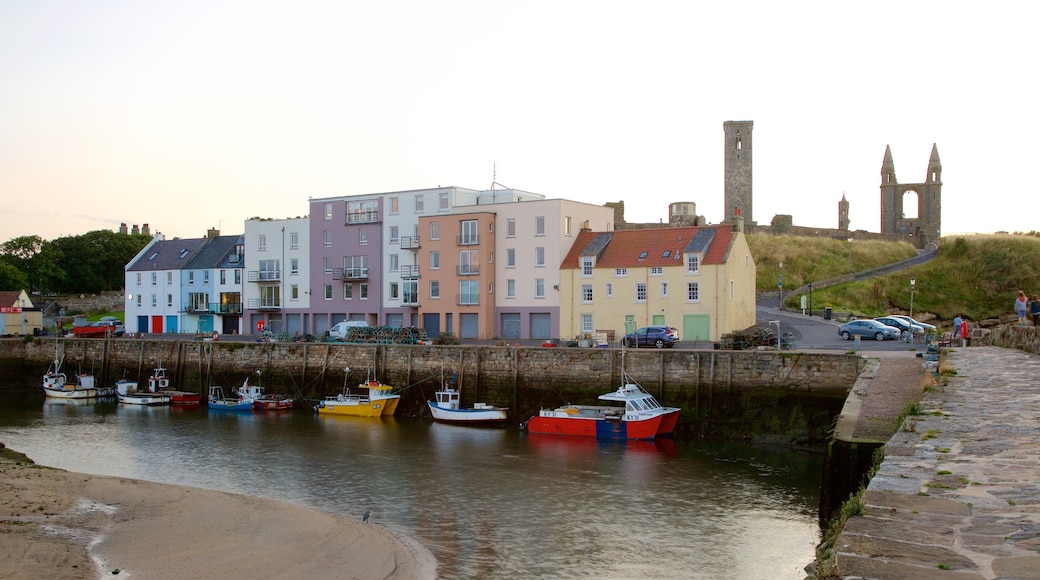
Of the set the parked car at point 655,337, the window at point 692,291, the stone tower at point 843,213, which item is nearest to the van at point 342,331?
the parked car at point 655,337

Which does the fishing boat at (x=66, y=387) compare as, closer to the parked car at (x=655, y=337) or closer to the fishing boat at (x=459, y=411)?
the fishing boat at (x=459, y=411)

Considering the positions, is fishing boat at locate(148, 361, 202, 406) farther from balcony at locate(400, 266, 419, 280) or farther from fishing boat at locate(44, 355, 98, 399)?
balcony at locate(400, 266, 419, 280)

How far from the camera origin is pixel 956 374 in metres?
21.6

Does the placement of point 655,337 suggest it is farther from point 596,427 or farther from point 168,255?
point 168,255

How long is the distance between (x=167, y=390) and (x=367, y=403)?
16.0 m

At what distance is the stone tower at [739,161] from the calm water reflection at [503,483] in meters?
54.2

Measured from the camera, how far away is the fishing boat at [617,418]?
1331 inches

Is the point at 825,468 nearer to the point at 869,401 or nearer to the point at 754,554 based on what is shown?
the point at 754,554

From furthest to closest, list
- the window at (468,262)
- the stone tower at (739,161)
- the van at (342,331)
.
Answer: the stone tower at (739,161) < the window at (468,262) < the van at (342,331)

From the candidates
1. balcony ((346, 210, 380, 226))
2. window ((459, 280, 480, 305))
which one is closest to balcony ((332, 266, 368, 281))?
balcony ((346, 210, 380, 226))

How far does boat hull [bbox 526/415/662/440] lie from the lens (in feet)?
111

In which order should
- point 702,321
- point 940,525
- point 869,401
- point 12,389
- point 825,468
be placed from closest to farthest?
point 940,525
point 825,468
point 869,401
point 702,321
point 12,389

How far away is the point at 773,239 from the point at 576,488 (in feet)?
192

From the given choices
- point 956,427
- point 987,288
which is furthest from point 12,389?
point 987,288
